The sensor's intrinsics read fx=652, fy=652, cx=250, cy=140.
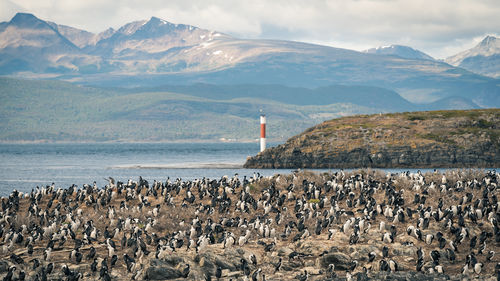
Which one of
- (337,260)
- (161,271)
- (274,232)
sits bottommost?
(161,271)

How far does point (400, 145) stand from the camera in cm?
9988

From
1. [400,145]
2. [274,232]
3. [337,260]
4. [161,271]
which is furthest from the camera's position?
[400,145]

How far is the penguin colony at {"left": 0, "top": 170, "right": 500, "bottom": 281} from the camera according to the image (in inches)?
1136

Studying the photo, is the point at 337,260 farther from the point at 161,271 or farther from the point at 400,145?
the point at 400,145

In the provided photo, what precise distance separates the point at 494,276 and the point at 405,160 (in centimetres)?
7253

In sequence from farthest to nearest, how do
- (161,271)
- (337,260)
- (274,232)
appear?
(274,232) → (337,260) → (161,271)

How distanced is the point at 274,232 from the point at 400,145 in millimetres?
69797

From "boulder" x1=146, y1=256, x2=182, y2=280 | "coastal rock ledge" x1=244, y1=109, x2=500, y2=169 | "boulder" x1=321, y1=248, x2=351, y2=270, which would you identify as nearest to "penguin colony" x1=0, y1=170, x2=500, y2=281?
"boulder" x1=321, y1=248, x2=351, y2=270

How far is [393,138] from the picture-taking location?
4028 inches

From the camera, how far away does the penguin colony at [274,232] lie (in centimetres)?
2884

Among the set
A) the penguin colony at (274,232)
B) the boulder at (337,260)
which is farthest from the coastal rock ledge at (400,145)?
the boulder at (337,260)

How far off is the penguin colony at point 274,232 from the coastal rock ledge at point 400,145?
51052mm

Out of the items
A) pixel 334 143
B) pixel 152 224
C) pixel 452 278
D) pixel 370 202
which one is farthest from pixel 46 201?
pixel 334 143

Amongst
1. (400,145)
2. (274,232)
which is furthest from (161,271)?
(400,145)
